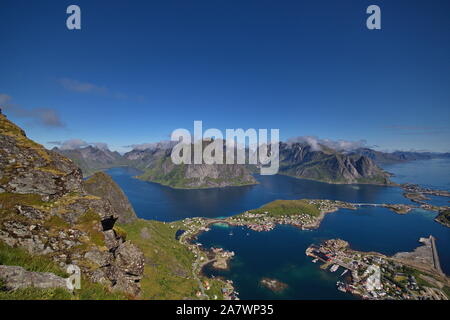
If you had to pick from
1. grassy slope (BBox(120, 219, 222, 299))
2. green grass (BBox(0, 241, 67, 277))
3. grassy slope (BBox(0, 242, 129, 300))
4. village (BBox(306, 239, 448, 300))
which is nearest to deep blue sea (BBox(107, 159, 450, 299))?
village (BBox(306, 239, 448, 300))

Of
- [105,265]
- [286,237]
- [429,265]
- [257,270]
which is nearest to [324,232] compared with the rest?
[286,237]

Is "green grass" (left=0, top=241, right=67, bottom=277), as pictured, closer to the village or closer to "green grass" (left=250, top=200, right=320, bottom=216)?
the village

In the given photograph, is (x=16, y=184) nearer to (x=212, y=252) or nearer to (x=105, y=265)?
(x=105, y=265)

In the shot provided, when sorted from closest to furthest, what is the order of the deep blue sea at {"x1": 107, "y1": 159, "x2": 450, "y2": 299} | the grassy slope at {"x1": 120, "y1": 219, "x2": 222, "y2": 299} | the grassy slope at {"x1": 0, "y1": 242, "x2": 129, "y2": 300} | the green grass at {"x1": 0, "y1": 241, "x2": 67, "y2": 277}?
1. the grassy slope at {"x1": 0, "y1": 242, "x2": 129, "y2": 300}
2. the green grass at {"x1": 0, "y1": 241, "x2": 67, "y2": 277}
3. the grassy slope at {"x1": 120, "y1": 219, "x2": 222, "y2": 299}
4. the deep blue sea at {"x1": 107, "y1": 159, "x2": 450, "y2": 299}

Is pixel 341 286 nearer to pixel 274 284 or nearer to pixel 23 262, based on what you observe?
pixel 274 284

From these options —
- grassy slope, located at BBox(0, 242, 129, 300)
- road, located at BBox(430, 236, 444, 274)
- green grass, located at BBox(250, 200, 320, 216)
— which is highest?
grassy slope, located at BBox(0, 242, 129, 300)

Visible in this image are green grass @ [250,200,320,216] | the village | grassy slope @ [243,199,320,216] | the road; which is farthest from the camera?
grassy slope @ [243,199,320,216]

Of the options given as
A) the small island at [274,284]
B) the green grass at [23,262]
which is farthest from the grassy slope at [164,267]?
the green grass at [23,262]
